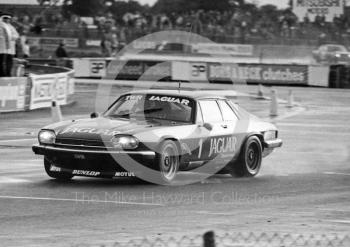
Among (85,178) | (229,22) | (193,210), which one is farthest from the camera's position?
(229,22)

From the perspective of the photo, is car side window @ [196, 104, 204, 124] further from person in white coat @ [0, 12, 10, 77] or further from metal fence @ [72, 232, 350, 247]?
person in white coat @ [0, 12, 10, 77]

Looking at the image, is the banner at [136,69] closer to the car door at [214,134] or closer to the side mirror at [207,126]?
the car door at [214,134]

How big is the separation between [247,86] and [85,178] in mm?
29126

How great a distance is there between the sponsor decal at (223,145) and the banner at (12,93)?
493 inches

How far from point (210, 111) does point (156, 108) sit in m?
0.87

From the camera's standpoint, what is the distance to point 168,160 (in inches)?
467

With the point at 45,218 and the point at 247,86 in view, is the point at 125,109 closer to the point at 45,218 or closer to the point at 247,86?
the point at 45,218

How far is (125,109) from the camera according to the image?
41.8 ft

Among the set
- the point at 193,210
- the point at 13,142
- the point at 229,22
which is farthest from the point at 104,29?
the point at 193,210

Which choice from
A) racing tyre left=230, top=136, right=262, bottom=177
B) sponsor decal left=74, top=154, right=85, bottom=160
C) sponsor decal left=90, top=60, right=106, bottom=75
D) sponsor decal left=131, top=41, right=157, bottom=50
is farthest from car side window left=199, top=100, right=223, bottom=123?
sponsor decal left=131, top=41, right=157, bottom=50

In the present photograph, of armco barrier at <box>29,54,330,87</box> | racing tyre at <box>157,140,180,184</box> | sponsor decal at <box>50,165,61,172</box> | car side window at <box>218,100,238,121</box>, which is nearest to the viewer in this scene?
racing tyre at <box>157,140,180,184</box>

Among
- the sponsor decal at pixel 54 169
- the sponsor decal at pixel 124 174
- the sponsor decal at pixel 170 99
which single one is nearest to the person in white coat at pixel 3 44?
the sponsor decal at pixel 170 99

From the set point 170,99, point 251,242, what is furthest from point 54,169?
point 251,242

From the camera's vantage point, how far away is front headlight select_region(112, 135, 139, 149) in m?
11.5
